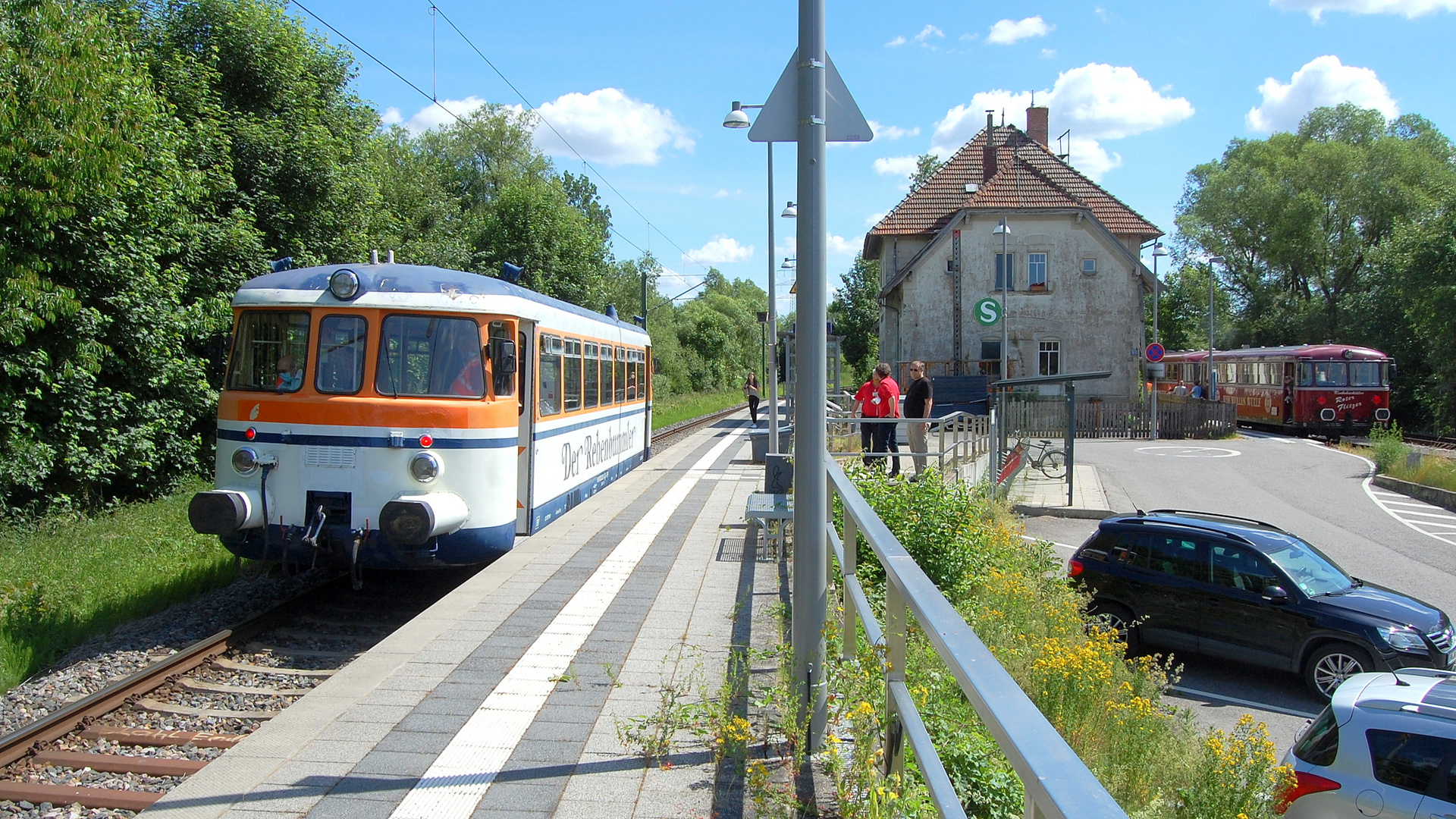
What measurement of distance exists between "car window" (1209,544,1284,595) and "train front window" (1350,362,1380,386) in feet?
90.8

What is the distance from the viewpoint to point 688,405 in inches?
2101

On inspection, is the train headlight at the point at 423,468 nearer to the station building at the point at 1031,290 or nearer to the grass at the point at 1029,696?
the grass at the point at 1029,696

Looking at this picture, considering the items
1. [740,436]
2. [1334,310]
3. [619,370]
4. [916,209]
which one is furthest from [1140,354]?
[619,370]

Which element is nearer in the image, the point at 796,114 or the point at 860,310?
the point at 796,114

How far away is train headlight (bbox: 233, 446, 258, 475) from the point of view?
8.13 m

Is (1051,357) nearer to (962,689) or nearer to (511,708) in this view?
(511,708)

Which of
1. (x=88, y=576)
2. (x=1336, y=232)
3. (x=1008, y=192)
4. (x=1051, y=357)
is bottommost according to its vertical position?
(x=88, y=576)

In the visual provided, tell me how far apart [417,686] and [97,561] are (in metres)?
6.78

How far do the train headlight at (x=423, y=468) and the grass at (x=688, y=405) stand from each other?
25.6m

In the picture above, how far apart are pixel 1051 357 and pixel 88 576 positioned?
105 ft

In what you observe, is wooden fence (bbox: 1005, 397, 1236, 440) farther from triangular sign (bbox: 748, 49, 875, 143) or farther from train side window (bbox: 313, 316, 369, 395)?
triangular sign (bbox: 748, 49, 875, 143)

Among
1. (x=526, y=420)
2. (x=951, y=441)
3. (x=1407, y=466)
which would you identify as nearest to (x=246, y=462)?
(x=526, y=420)

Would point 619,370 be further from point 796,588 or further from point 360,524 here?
point 796,588

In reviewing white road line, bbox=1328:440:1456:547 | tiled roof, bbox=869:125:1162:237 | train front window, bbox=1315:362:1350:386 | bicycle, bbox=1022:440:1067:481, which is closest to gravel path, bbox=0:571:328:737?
bicycle, bbox=1022:440:1067:481
